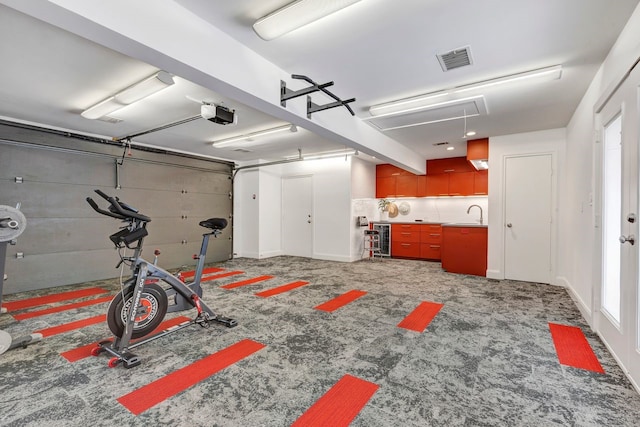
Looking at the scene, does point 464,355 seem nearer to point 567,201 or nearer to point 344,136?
point 344,136

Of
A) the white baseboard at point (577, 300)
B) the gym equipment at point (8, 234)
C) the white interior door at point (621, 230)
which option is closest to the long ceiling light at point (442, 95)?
the white interior door at point (621, 230)

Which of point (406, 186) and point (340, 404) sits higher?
point (406, 186)

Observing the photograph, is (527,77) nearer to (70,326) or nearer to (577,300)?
(577,300)

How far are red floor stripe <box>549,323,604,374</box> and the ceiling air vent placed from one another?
9.44 feet

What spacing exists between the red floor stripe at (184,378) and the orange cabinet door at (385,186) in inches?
262

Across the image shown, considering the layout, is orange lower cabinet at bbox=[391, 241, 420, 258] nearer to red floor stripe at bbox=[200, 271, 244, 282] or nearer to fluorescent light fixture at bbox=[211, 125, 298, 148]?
red floor stripe at bbox=[200, 271, 244, 282]

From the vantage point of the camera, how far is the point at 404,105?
3965 millimetres

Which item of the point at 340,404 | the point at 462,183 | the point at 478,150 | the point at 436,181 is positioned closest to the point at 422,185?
the point at 436,181

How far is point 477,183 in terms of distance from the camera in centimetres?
745

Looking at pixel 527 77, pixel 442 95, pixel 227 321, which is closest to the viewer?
pixel 527 77

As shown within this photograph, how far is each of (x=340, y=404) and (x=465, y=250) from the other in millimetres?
4983

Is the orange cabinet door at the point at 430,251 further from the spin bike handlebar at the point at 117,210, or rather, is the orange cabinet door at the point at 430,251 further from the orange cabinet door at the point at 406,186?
the spin bike handlebar at the point at 117,210

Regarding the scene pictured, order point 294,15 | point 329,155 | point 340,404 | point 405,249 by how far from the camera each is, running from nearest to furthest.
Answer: point 340,404 < point 294,15 < point 329,155 < point 405,249

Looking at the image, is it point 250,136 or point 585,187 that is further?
point 250,136
